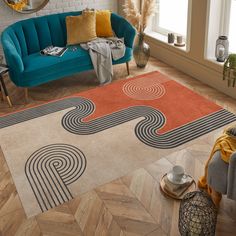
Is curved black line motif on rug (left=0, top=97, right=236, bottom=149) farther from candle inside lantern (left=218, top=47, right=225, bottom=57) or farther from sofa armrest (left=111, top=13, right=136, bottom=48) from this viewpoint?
sofa armrest (left=111, top=13, right=136, bottom=48)

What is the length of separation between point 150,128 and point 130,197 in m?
0.98

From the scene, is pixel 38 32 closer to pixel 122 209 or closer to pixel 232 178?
pixel 122 209

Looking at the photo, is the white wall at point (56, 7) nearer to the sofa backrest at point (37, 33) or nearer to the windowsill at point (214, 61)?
the sofa backrest at point (37, 33)

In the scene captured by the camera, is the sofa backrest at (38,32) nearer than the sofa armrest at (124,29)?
Yes

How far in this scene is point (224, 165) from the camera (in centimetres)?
209

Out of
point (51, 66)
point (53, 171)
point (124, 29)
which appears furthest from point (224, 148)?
point (124, 29)

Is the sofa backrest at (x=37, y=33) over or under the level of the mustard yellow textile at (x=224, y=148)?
over

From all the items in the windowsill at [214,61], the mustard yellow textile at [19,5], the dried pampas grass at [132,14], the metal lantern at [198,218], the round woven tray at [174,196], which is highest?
the mustard yellow textile at [19,5]

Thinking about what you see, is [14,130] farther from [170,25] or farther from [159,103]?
[170,25]

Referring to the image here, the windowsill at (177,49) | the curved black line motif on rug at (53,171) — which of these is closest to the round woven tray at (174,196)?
the curved black line motif on rug at (53,171)

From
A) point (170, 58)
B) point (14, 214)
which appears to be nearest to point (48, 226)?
point (14, 214)

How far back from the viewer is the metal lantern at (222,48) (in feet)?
12.7

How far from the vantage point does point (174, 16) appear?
4809mm

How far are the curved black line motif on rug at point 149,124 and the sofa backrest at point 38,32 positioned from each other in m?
1.20
